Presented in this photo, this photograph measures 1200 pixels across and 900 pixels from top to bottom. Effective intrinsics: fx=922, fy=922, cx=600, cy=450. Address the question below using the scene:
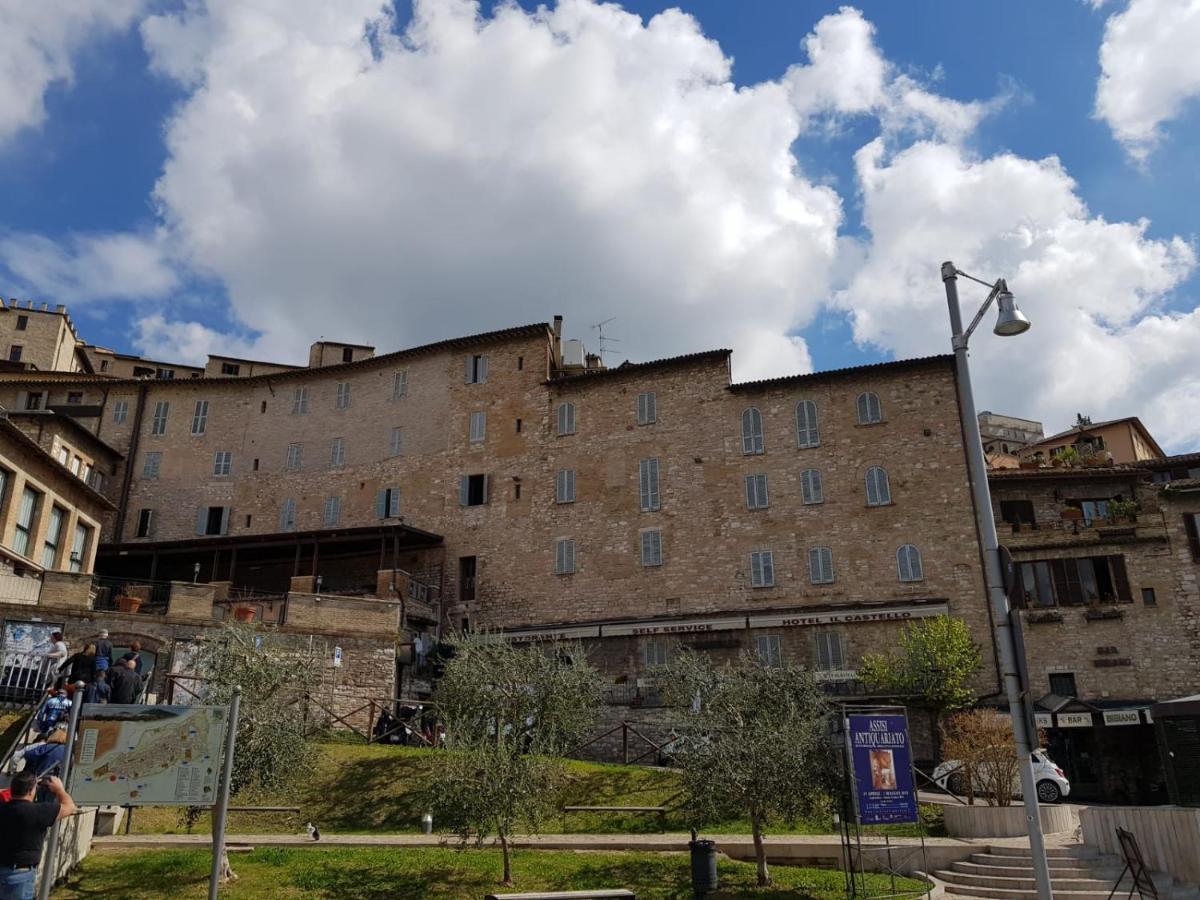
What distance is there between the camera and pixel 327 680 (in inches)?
1033

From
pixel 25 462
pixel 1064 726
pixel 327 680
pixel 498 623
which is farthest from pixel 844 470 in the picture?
pixel 25 462

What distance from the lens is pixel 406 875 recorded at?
13.2 metres

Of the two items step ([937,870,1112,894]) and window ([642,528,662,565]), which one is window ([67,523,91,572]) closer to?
window ([642,528,662,565])

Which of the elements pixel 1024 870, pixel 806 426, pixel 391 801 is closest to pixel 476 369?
pixel 806 426

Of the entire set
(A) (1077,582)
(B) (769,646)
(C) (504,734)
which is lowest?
(C) (504,734)

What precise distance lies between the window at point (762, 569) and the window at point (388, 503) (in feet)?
50.0

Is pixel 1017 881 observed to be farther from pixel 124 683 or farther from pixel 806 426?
pixel 806 426

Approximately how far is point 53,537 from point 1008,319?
2814 centimetres

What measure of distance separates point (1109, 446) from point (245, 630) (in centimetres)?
4404

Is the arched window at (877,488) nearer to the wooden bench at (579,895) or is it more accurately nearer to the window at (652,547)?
the window at (652,547)

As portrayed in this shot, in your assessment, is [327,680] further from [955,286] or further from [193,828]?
[955,286]

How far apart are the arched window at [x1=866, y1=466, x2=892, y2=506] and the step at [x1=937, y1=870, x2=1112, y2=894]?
1772 cm

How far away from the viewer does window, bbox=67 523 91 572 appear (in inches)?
1168

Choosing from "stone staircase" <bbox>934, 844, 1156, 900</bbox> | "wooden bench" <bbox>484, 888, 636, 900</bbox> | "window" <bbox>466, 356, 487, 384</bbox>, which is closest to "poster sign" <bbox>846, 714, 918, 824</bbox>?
"stone staircase" <bbox>934, 844, 1156, 900</bbox>
